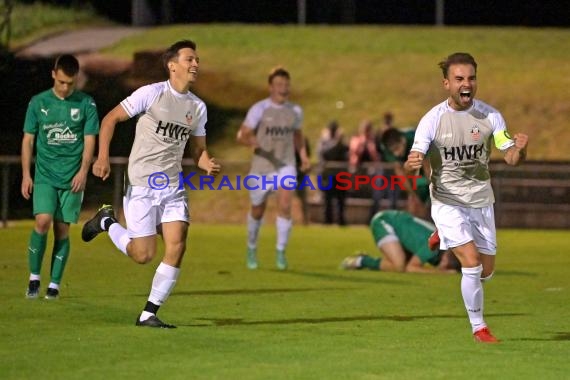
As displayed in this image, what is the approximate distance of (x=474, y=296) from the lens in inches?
436

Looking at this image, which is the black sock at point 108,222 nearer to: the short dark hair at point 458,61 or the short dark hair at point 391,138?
the short dark hair at point 458,61

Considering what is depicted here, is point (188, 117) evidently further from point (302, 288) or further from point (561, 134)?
point (561, 134)

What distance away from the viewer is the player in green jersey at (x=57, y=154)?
13.8 m

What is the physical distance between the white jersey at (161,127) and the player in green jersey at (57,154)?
168 centimetres

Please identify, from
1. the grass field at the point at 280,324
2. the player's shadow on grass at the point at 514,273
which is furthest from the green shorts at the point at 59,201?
the player's shadow on grass at the point at 514,273

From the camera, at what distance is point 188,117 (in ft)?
39.8

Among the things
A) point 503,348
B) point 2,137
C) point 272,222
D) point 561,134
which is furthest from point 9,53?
point 503,348

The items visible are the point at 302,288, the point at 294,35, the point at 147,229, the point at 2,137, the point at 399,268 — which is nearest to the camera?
the point at 147,229

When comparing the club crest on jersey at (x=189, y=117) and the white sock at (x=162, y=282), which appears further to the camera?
the club crest on jersey at (x=189, y=117)

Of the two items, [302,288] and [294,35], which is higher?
[294,35]

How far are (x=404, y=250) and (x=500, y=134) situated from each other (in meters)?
7.78

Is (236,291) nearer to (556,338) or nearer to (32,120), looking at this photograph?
(32,120)

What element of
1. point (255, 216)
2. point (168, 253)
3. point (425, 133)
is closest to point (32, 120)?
point (168, 253)

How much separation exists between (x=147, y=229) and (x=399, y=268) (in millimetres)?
7075
